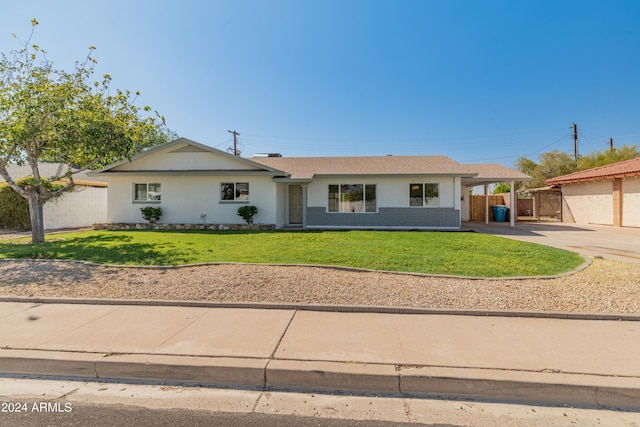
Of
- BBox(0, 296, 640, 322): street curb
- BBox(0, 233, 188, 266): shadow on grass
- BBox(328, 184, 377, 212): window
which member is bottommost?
BBox(0, 296, 640, 322): street curb

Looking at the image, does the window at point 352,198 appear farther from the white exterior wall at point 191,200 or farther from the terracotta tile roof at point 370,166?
the white exterior wall at point 191,200

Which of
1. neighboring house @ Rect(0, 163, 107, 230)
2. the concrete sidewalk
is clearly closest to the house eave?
neighboring house @ Rect(0, 163, 107, 230)

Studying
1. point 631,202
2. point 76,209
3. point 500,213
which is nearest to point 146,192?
point 76,209

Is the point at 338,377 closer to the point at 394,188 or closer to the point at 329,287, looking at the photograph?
the point at 329,287

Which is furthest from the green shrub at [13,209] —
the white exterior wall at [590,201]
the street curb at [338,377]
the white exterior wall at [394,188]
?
the white exterior wall at [590,201]

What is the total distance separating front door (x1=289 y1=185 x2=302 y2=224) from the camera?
665 inches

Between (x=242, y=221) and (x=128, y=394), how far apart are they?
11935mm

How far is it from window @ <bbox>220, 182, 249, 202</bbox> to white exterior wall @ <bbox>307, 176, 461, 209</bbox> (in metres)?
3.17

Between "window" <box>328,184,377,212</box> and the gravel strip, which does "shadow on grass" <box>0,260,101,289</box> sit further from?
"window" <box>328,184,377,212</box>

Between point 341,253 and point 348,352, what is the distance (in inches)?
185

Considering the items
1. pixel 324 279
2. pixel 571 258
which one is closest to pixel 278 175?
pixel 324 279

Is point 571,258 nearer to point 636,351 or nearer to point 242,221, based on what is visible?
point 636,351

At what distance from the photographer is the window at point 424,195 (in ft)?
48.4

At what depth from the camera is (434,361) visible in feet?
11.1
